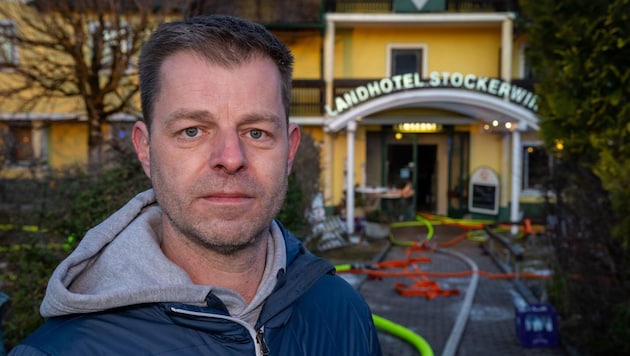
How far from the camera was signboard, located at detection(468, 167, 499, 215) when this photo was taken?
17922 mm

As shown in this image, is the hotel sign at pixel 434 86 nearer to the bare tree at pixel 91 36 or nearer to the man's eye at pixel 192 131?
the bare tree at pixel 91 36

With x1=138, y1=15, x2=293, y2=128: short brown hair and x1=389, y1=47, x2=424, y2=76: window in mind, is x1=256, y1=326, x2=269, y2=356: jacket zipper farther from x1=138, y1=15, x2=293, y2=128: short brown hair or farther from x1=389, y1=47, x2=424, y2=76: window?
x1=389, y1=47, x2=424, y2=76: window

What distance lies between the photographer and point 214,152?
1.70 metres

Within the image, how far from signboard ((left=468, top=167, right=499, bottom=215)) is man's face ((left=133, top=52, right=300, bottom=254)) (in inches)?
676

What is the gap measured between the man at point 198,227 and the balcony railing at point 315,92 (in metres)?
15.4

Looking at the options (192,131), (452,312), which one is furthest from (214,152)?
(452,312)

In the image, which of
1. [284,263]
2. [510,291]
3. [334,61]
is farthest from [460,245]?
[284,263]

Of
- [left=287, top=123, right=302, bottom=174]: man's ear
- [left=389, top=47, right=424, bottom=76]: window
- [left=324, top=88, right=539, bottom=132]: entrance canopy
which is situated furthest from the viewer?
[left=389, top=47, right=424, bottom=76]: window

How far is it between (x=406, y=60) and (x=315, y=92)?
3.41m

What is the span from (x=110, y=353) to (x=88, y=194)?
13.2 ft

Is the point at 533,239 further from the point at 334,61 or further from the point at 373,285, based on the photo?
the point at 334,61

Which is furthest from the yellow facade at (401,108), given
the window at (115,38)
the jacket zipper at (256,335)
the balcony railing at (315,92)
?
the jacket zipper at (256,335)

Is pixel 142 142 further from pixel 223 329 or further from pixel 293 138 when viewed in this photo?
pixel 223 329

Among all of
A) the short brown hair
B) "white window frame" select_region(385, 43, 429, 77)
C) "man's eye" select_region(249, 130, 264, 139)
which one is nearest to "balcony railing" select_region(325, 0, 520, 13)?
"white window frame" select_region(385, 43, 429, 77)
